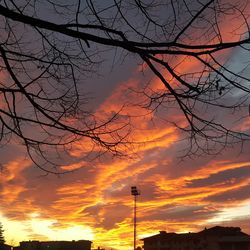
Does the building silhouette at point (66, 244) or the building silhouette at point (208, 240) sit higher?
the building silhouette at point (66, 244)

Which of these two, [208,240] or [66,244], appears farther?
[66,244]

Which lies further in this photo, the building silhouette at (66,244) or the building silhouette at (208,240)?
the building silhouette at (66,244)

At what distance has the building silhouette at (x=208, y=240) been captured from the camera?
59.2 m

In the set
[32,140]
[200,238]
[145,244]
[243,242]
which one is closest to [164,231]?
[145,244]

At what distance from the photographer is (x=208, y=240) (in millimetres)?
63125

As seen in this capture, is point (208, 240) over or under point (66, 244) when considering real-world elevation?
under

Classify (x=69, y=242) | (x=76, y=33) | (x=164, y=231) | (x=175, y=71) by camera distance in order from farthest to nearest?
(x=69, y=242) → (x=164, y=231) → (x=175, y=71) → (x=76, y=33)

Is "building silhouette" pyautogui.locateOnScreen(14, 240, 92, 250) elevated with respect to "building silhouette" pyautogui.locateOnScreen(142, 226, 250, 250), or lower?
elevated

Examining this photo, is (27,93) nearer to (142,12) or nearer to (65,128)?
(65,128)

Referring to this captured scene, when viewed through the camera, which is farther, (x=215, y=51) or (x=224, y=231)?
(x=224, y=231)

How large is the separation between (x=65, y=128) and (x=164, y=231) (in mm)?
69029

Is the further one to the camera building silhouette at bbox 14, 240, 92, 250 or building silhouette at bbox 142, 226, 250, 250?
building silhouette at bbox 14, 240, 92, 250

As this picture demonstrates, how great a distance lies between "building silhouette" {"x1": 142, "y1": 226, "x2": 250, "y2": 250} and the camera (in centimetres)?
5916

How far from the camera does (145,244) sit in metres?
73.6
